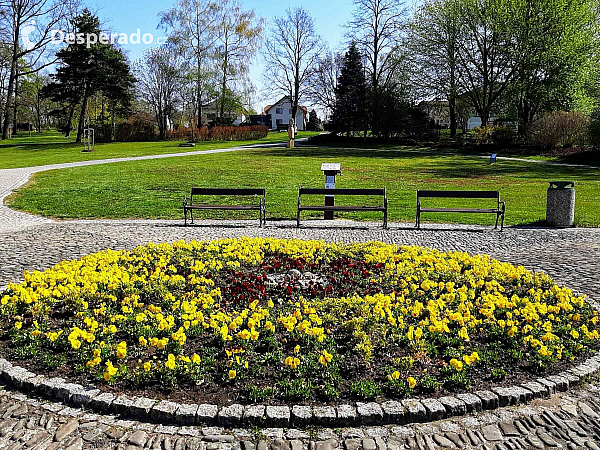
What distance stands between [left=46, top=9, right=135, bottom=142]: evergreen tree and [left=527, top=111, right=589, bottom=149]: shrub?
3402 centimetres

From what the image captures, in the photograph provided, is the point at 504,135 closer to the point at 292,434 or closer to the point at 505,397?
the point at 505,397

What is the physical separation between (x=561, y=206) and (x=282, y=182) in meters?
11.0

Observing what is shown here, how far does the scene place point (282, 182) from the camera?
21.1 metres

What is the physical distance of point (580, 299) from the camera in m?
6.25

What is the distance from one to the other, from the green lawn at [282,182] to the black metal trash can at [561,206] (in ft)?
2.03

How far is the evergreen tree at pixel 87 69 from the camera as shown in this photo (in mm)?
45062

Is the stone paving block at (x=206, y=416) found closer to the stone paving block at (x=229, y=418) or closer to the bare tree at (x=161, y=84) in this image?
the stone paving block at (x=229, y=418)

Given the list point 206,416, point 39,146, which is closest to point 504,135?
point 39,146

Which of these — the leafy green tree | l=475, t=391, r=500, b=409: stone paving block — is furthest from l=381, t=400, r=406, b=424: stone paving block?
→ the leafy green tree

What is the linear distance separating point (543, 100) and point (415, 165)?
15.5m

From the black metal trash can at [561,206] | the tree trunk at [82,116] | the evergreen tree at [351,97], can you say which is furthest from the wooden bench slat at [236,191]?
the tree trunk at [82,116]

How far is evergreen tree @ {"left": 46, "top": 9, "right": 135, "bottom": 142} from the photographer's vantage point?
45.1 m

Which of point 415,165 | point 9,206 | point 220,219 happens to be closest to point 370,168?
point 415,165

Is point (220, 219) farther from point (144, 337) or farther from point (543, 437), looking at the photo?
point (543, 437)
